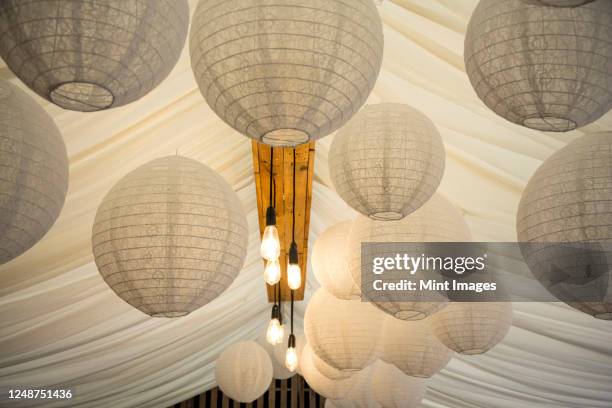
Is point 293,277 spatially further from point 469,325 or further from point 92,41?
point 92,41

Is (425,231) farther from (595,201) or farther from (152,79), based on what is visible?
(152,79)

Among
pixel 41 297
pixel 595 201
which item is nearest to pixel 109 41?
pixel 595 201

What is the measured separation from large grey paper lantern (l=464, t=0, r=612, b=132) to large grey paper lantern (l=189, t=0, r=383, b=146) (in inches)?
8.7

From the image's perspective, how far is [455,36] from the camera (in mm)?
2377

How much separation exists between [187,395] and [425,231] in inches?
265

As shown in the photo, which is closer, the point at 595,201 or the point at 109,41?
the point at 109,41

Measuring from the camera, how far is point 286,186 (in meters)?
3.64

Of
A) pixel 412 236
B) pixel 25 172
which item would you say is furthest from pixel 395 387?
pixel 25 172

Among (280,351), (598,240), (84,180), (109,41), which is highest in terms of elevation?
(84,180)

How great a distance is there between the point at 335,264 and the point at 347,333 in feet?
0.91

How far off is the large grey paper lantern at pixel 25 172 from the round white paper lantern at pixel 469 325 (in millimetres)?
1443

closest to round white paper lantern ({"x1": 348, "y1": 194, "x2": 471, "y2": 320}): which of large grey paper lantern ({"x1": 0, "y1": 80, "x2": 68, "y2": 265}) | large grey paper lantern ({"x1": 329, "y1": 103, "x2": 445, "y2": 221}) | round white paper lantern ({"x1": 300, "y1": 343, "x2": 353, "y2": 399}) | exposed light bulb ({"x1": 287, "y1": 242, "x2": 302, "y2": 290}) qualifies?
large grey paper lantern ({"x1": 329, "y1": 103, "x2": 445, "y2": 221})

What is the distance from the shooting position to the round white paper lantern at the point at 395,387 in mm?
3371

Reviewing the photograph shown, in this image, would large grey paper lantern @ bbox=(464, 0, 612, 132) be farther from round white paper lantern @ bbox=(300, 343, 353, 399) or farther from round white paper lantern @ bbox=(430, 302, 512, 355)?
round white paper lantern @ bbox=(300, 343, 353, 399)
